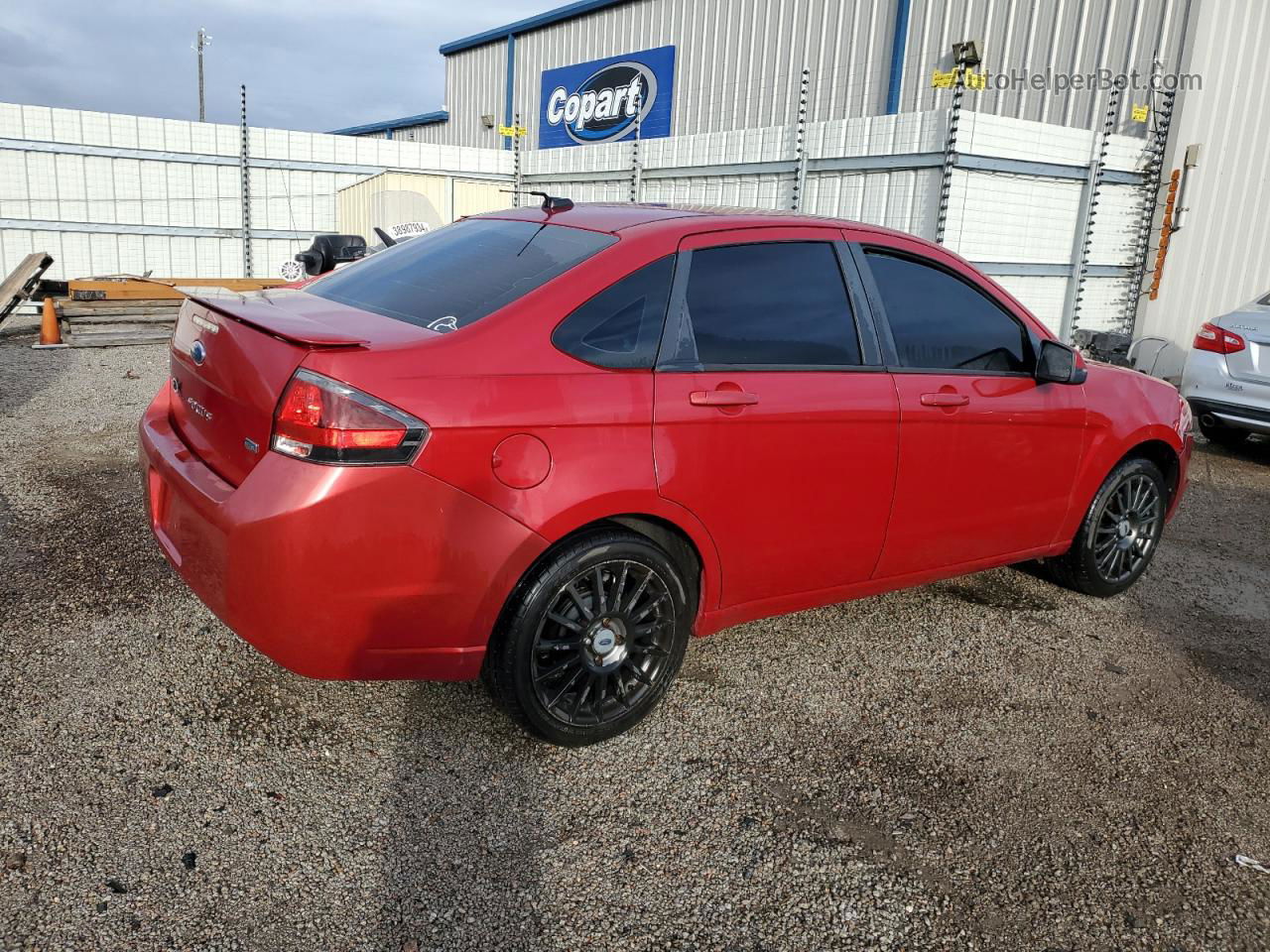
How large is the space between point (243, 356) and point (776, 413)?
5.25ft

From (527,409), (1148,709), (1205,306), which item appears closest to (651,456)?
(527,409)

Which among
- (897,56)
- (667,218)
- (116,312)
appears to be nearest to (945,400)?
(667,218)

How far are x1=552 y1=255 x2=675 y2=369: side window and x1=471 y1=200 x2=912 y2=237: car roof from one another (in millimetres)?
207

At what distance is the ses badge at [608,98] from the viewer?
21656 mm

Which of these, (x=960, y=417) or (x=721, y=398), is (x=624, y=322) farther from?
(x=960, y=417)

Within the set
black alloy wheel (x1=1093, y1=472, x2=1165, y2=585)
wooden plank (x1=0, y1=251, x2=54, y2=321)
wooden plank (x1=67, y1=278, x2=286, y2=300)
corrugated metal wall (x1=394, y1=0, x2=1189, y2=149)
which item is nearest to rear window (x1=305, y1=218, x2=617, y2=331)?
black alloy wheel (x1=1093, y1=472, x2=1165, y2=585)

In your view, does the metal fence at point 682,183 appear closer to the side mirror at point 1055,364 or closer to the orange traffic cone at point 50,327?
the orange traffic cone at point 50,327

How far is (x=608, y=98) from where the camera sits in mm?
23172

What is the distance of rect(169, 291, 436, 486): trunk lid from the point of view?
8.39ft

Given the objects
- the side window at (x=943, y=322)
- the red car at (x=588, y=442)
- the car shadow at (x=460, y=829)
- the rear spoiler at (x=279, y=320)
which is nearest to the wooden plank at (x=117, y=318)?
the rear spoiler at (x=279, y=320)

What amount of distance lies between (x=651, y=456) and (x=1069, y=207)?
10339 millimetres

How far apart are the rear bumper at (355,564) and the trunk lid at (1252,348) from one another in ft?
23.4

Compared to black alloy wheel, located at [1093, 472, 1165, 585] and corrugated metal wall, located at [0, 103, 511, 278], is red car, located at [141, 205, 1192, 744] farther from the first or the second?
corrugated metal wall, located at [0, 103, 511, 278]

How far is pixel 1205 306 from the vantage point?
12.1 m
